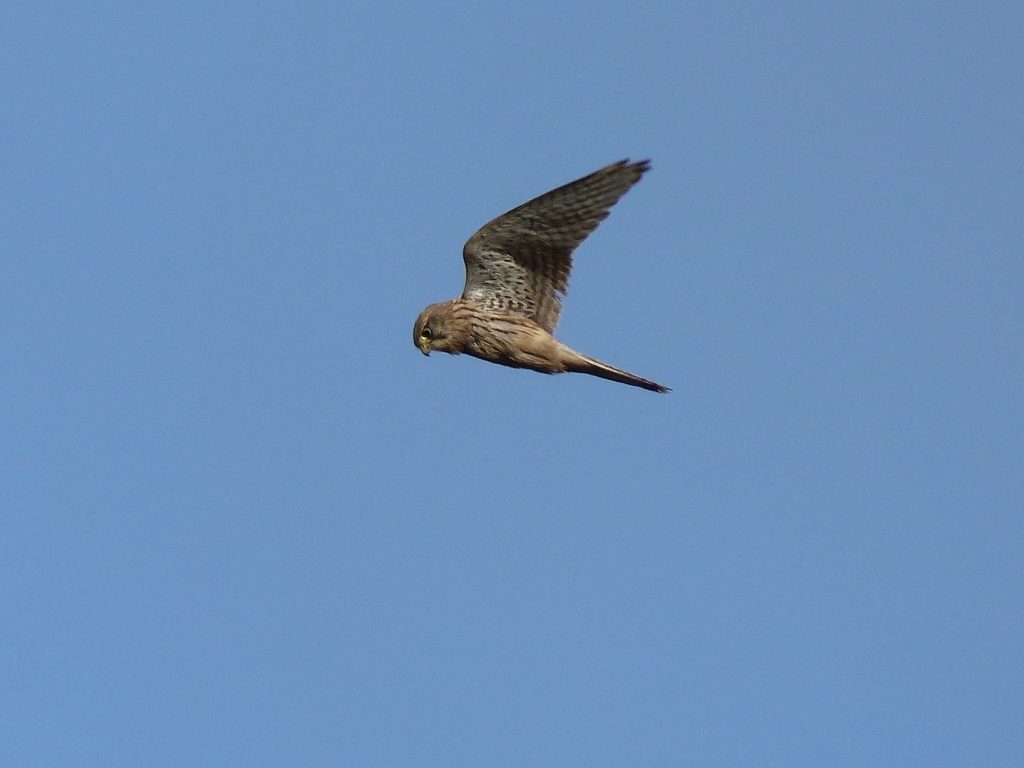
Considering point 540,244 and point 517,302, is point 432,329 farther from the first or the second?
point 540,244

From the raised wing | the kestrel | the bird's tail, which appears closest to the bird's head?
the kestrel

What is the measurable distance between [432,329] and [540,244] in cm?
130

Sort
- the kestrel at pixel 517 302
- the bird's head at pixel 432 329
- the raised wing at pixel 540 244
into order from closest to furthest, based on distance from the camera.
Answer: the raised wing at pixel 540 244
the kestrel at pixel 517 302
the bird's head at pixel 432 329

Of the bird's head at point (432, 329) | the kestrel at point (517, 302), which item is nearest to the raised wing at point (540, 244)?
the kestrel at point (517, 302)

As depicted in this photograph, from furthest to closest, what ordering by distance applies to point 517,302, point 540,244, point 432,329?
point 432,329
point 517,302
point 540,244

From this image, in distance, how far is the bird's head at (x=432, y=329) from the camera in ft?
41.2

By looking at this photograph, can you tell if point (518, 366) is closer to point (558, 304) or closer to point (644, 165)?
point (558, 304)

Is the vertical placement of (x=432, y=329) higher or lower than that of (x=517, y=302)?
lower

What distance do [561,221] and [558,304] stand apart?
0.88m

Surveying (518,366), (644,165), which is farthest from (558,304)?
(644,165)

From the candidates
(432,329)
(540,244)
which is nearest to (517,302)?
(540,244)

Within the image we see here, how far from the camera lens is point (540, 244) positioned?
479 inches

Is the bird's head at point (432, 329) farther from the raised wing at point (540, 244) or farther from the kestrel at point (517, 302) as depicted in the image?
the raised wing at point (540, 244)

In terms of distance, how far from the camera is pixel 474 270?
40.9 ft
